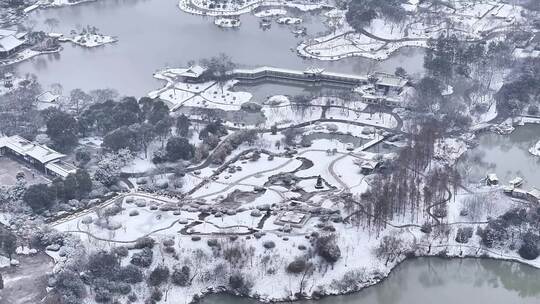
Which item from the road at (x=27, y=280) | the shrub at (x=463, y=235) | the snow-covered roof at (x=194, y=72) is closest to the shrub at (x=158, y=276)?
the road at (x=27, y=280)

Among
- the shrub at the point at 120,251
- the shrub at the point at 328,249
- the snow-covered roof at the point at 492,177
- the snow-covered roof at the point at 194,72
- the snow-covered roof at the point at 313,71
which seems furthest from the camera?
the snow-covered roof at the point at 313,71

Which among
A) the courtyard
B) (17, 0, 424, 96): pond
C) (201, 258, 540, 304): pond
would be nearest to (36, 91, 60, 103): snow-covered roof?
(17, 0, 424, 96): pond

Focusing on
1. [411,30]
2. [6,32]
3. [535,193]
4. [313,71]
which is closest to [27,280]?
[535,193]

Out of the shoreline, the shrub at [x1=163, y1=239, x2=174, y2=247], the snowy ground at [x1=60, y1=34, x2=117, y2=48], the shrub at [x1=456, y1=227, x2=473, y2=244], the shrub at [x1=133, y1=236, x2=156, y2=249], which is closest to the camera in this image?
the shoreline

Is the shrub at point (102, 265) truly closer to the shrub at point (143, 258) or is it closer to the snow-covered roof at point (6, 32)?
the shrub at point (143, 258)

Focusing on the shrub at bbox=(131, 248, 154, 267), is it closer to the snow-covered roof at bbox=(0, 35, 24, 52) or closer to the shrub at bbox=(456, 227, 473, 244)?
the shrub at bbox=(456, 227, 473, 244)

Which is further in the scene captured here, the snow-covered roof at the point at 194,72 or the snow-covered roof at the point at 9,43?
the snow-covered roof at the point at 9,43

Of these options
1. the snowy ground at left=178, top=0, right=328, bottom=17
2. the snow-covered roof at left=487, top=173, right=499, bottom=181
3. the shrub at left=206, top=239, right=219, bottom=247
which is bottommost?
the shrub at left=206, top=239, right=219, bottom=247
